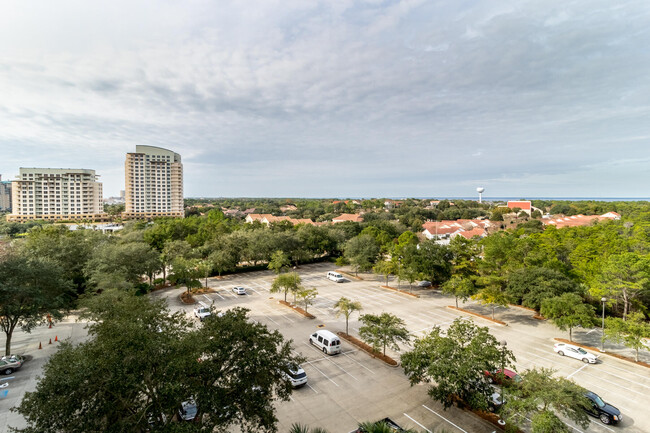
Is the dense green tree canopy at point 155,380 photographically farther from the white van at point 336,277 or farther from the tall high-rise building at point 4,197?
the tall high-rise building at point 4,197

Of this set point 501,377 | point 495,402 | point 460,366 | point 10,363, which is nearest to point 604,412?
point 495,402

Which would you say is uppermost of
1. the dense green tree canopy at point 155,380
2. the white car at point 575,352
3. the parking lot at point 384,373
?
the dense green tree canopy at point 155,380

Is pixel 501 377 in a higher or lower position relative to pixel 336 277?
higher

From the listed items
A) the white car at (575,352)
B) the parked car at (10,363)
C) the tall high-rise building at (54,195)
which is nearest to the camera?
the parked car at (10,363)

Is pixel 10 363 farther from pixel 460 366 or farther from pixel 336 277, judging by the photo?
pixel 336 277

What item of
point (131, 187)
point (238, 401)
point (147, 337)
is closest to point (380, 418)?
point (238, 401)

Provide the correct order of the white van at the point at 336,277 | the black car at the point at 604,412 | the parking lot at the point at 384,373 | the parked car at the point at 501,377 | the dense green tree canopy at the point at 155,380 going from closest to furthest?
the dense green tree canopy at the point at 155,380
the parked car at the point at 501,377
the black car at the point at 604,412
the parking lot at the point at 384,373
the white van at the point at 336,277

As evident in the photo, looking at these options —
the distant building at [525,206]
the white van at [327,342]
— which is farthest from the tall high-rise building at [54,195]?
the distant building at [525,206]
